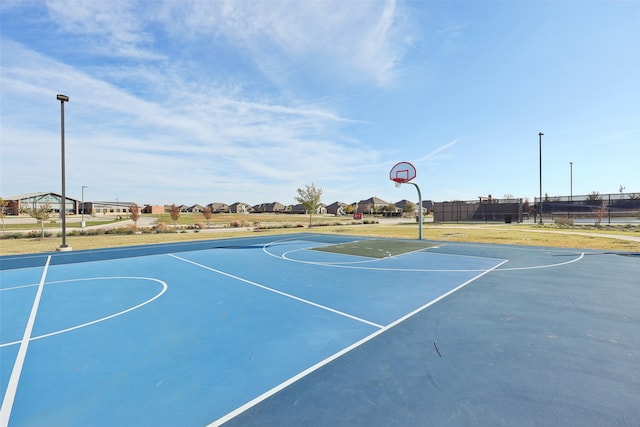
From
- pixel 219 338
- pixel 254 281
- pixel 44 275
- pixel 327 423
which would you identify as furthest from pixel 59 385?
pixel 44 275

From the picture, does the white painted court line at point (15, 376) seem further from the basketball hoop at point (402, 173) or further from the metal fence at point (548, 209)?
the metal fence at point (548, 209)

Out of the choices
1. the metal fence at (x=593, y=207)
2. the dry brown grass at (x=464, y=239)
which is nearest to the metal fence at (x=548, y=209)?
the metal fence at (x=593, y=207)

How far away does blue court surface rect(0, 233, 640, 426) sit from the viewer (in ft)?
9.50

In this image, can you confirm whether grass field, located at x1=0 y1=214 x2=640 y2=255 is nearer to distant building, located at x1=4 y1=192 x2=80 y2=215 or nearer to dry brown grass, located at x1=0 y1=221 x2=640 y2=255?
dry brown grass, located at x1=0 y1=221 x2=640 y2=255

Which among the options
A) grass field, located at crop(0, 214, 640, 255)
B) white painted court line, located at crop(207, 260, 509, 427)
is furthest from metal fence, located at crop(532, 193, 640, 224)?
white painted court line, located at crop(207, 260, 509, 427)

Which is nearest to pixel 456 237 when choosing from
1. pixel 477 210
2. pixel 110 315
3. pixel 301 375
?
pixel 301 375

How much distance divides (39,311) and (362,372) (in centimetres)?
689

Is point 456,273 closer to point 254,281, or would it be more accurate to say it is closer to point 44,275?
point 254,281

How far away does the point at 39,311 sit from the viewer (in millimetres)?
5988

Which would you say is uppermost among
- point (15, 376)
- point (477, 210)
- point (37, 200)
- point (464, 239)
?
point (37, 200)

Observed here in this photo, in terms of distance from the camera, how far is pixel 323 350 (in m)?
4.18

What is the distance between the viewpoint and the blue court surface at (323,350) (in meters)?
2.90

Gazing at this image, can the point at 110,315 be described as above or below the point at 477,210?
below

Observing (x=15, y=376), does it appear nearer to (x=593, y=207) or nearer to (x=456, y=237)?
(x=456, y=237)
